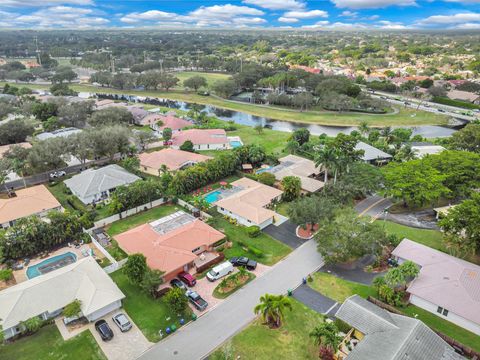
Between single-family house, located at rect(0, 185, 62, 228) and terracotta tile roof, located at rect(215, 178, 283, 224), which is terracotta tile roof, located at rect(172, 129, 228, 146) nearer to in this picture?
terracotta tile roof, located at rect(215, 178, 283, 224)

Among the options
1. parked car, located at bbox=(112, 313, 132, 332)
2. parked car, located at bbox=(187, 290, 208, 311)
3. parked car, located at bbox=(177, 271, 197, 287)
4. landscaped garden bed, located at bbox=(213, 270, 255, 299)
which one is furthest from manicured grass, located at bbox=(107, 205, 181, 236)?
landscaped garden bed, located at bbox=(213, 270, 255, 299)

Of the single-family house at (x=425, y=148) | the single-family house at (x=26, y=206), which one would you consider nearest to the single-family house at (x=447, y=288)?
the single-family house at (x=425, y=148)

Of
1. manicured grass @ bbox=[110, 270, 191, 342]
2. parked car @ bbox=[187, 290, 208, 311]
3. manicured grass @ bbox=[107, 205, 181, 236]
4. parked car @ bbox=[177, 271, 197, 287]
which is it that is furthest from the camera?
manicured grass @ bbox=[107, 205, 181, 236]

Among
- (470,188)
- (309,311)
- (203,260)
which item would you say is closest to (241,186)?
(203,260)

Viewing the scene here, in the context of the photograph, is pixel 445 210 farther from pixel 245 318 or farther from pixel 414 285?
pixel 245 318

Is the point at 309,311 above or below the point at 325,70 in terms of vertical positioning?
below

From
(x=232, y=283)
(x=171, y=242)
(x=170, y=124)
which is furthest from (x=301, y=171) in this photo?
(x=170, y=124)

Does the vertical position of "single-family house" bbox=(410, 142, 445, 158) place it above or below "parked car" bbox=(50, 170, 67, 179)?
above
